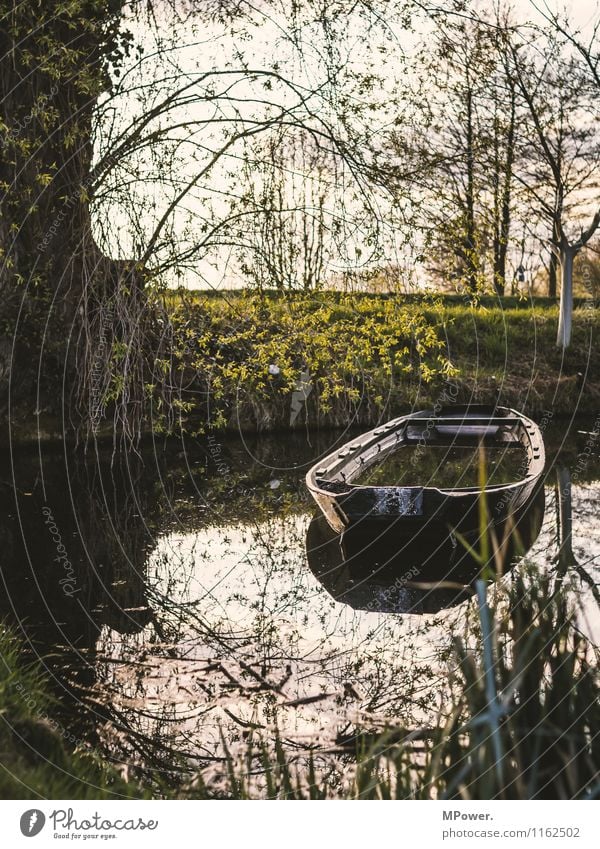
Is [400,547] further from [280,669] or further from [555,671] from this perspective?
[555,671]

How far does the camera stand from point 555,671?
7.45 ft

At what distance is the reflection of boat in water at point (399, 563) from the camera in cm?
498

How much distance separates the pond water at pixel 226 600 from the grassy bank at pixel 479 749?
0.78ft

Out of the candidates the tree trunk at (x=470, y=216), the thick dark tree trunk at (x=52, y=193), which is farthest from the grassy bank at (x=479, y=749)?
the thick dark tree trunk at (x=52, y=193)

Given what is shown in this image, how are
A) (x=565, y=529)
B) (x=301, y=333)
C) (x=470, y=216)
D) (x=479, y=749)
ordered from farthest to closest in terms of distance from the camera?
(x=565, y=529)
(x=301, y=333)
(x=470, y=216)
(x=479, y=749)

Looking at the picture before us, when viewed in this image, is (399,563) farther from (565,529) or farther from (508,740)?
(508,740)

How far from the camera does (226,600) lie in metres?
4.93

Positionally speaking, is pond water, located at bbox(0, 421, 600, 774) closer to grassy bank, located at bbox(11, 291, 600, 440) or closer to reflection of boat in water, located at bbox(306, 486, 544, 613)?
reflection of boat in water, located at bbox(306, 486, 544, 613)

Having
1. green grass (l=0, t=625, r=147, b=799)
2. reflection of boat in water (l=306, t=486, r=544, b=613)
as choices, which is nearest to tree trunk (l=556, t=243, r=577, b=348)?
reflection of boat in water (l=306, t=486, r=544, b=613)

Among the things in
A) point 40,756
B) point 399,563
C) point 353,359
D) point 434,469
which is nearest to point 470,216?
point 399,563

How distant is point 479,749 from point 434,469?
687cm

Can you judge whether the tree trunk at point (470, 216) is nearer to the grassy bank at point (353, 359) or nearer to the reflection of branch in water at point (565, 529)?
the grassy bank at point (353, 359)

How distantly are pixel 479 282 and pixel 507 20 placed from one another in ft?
5.81
